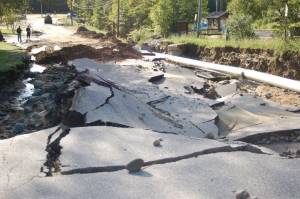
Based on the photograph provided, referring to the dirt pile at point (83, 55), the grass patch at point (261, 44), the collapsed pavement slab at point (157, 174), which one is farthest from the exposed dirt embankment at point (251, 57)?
the collapsed pavement slab at point (157, 174)

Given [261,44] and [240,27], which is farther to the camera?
[240,27]

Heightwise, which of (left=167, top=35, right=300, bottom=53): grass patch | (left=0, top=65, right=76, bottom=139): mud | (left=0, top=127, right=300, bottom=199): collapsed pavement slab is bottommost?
(left=0, top=65, right=76, bottom=139): mud

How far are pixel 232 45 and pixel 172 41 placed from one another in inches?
287

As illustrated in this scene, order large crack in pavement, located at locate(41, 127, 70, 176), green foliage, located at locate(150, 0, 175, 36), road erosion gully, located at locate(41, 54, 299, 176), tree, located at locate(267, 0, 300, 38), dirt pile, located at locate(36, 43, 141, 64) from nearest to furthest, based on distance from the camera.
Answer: large crack in pavement, located at locate(41, 127, 70, 176), road erosion gully, located at locate(41, 54, 299, 176), tree, located at locate(267, 0, 300, 38), dirt pile, located at locate(36, 43, 141, 64), green foliage, located at locate(150, 0, 175, 36)

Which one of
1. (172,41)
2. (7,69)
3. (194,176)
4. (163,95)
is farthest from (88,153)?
(172,41)

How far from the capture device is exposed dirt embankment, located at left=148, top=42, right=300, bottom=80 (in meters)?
18.2

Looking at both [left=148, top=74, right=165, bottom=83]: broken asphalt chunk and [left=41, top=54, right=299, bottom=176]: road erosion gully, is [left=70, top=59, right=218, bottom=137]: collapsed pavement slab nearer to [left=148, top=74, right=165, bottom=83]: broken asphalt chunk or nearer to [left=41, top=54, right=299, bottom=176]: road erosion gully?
[left=41, top=54, right=299, bottom=176]: road erosion gully

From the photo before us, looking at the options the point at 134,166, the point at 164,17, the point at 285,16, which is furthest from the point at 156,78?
the point at 164,17

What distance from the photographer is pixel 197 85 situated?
1552 centimetres

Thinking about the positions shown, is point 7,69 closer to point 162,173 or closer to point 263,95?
point 263,95

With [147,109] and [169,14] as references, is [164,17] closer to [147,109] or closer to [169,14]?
[169,14]

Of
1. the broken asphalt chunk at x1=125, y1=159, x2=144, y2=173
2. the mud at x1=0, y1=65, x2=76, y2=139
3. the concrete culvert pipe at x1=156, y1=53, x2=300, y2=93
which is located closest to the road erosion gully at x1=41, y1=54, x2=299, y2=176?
the broken asphalt chunk at x1=125, y1=159, x2=144, y2=173

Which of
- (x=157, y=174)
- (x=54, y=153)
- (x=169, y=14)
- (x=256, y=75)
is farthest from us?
(x=169, y=14)

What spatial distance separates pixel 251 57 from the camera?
21.3m
